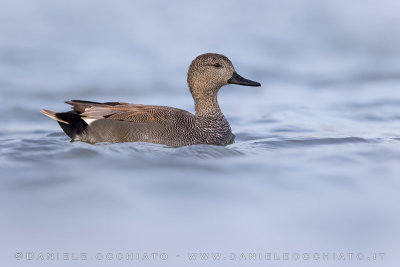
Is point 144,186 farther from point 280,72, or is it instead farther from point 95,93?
point 280,72

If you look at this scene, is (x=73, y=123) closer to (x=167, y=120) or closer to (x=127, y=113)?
(x=127, y=113)

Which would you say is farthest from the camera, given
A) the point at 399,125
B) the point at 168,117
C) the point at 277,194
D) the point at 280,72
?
the point at 280,72

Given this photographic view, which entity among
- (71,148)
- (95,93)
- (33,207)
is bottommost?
(33,207)

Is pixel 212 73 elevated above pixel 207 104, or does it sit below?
above

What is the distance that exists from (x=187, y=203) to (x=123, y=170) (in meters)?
1.15

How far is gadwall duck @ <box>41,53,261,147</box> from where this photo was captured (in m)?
8.34

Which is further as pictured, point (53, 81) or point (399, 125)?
point (53, 81)

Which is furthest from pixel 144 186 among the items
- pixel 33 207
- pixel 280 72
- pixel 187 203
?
pixel 280 72

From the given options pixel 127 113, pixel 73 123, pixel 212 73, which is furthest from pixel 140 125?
pixel 212 73

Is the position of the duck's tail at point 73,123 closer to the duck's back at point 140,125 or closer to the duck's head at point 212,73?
the duck's back at point 140,125

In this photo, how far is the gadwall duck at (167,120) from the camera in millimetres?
8336

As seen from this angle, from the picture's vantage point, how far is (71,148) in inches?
311

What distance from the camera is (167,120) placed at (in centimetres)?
843

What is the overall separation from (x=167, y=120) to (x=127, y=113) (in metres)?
0.51
